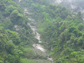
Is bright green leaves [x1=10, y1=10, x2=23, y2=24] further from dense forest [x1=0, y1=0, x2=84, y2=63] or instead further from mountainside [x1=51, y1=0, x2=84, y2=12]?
mountainside [x1=51, y1=0, x2=84, y2=12]

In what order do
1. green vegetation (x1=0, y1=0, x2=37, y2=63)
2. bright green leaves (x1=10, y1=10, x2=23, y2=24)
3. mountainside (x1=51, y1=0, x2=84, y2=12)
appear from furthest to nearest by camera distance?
mountainside (x1=51, y1=0, x2=84, y2=12) < bright green leaves (x1=10, y1=10, x2=23, y2=24) < green vegetation (x1=0, y1=0, x2=37, y2=63)

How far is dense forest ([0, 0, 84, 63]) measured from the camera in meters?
22.0

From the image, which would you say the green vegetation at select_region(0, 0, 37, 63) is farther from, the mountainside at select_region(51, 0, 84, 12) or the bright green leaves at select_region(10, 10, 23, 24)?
the mountainside at select_region(51, 0, 84, 12)

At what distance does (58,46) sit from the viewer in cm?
2689

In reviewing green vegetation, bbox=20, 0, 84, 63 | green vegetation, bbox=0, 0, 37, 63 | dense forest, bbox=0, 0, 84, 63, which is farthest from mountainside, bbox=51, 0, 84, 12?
green vegetation, bbox=0, 0, 37, 63

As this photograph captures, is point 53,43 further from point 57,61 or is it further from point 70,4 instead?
point 70,4

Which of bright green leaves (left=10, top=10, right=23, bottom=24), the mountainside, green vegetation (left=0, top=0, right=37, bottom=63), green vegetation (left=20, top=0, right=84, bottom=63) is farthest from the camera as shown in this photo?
the mountainside

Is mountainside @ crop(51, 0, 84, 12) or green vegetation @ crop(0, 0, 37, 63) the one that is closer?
green vegetation @ crop(0, 0, 37, 63)

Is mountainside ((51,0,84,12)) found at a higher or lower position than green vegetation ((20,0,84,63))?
higher

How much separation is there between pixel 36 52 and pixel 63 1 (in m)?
39.8

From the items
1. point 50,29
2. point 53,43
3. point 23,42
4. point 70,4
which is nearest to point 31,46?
point 23,42

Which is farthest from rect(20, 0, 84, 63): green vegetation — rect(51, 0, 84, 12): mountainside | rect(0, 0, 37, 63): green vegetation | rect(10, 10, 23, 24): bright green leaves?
rect(51, 0, 84, 12): mountainside

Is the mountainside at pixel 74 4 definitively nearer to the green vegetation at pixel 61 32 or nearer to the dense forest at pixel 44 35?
the green vegetation at pixel 61 32

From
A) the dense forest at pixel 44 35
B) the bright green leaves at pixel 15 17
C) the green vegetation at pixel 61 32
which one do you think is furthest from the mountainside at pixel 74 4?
the bright green leaves at pixel 15 17
